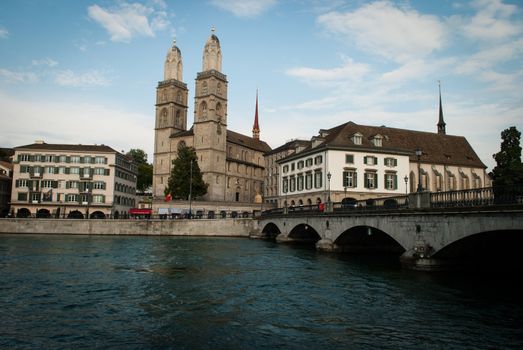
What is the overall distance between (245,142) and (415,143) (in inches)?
1980

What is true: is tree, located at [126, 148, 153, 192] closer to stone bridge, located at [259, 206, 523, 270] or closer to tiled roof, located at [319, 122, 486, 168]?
tiled roof, located at [319, 122, 486, 168]

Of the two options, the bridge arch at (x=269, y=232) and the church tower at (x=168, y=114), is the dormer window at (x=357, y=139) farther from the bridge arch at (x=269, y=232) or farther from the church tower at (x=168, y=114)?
the church tower at (x=168, y=114)

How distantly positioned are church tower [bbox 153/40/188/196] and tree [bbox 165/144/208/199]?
14633 mm

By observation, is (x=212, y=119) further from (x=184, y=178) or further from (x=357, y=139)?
(x=357, y=139)

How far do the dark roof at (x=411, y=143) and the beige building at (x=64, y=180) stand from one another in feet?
133

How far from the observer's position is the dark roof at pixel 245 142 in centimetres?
10484

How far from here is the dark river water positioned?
480 inches

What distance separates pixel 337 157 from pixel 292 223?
582 inches

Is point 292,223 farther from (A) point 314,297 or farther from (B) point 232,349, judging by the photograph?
(B) point 232,349

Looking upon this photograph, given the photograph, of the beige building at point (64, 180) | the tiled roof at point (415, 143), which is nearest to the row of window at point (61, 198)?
the beige building at point (64, 180)

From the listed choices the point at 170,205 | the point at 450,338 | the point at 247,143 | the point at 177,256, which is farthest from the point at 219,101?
the point at 450,338

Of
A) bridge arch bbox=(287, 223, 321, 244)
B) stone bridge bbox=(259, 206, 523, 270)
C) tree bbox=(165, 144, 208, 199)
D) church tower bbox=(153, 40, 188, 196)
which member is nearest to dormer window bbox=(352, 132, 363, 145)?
bridge arch bbox=(287, 223, 321, 244)

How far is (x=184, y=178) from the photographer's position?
3250 inches

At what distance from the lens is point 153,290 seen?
19.3 m
